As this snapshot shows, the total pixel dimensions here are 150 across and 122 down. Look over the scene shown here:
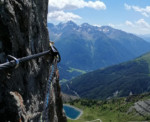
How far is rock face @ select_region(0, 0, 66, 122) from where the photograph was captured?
9.11 m

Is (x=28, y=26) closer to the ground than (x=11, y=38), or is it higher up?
higher up

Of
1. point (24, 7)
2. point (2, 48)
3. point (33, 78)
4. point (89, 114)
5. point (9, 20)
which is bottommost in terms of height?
point (89, 114)

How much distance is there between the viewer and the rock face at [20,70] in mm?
9109

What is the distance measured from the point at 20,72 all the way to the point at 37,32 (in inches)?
164

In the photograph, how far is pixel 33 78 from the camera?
12367mm

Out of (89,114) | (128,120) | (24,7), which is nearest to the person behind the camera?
(24,7)

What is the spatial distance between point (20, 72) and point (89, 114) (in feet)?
602

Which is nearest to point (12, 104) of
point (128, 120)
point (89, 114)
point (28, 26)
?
point (28, 26)

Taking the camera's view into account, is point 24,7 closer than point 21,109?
No

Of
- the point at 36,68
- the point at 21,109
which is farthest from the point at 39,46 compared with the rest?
the point at 21,109

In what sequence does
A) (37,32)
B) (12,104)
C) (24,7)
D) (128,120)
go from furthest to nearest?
(128,120) < (37,32) < (24,7) < (12,104)

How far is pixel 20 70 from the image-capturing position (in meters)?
10.6

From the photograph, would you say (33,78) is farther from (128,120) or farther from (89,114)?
(89,114)

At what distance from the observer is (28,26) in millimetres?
11617
